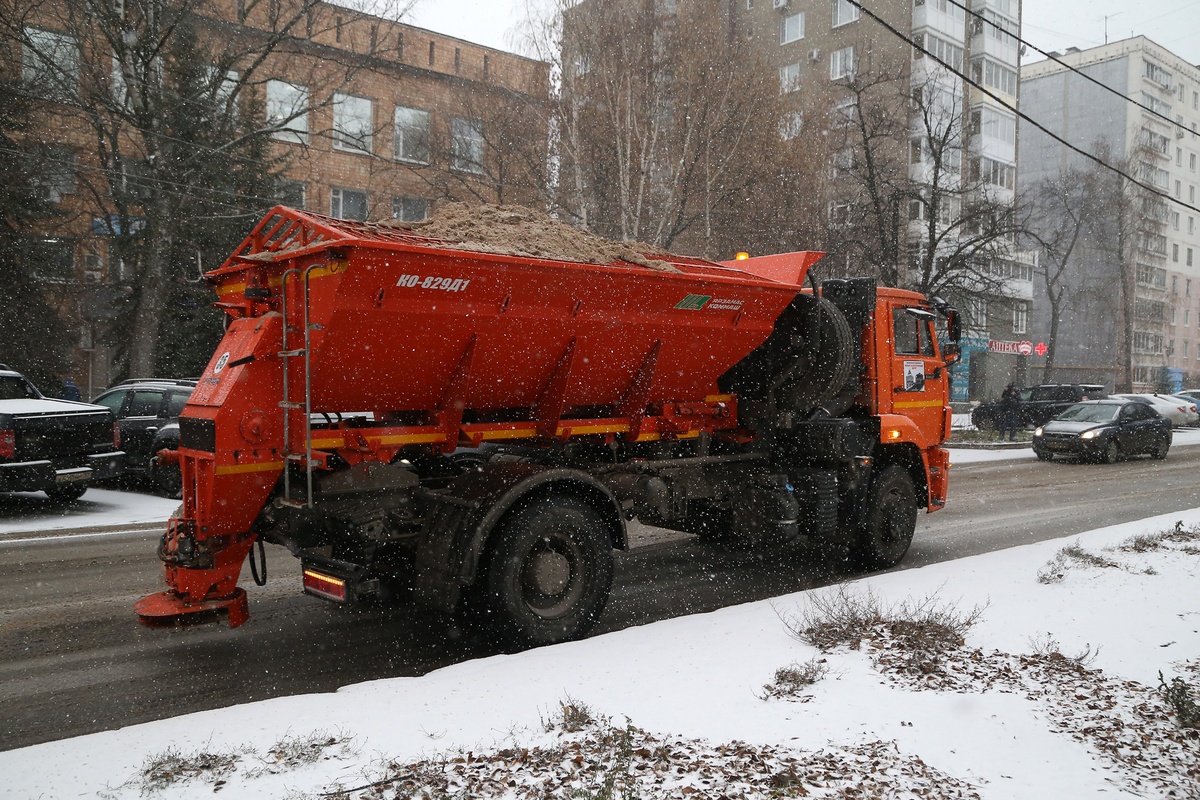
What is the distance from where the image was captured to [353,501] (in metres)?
5.54

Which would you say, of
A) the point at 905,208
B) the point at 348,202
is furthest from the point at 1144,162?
the point at 348,202

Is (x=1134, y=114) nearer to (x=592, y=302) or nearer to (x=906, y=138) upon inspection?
(x=906, y=138)

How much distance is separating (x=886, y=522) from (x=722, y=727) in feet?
17.3

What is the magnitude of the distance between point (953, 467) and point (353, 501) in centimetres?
1668

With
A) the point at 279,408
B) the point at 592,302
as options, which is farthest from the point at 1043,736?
the point at 279,408

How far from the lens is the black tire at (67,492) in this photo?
11.2m

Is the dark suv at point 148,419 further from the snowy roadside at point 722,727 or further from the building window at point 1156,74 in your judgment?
the building window at point 1156,74

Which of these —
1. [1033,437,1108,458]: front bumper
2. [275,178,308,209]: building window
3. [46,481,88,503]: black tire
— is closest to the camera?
[46,481,88,503]: black tire

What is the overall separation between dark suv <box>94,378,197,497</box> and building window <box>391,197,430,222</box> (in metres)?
14.3

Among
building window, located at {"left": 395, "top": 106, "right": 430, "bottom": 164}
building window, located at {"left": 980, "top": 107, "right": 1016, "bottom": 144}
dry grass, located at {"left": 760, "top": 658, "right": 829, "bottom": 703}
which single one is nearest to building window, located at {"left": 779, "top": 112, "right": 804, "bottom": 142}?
building window, located at {"left": 395, "top": 106, "right": 430, "bottom": 164}

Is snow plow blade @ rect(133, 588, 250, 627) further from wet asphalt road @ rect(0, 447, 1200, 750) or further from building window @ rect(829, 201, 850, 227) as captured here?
building window @ rect(829, 201, 850, 227)

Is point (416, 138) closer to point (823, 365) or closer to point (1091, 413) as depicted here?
point (1091, 413)

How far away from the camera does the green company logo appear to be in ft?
21.4

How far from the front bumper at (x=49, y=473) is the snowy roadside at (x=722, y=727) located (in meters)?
6.77
